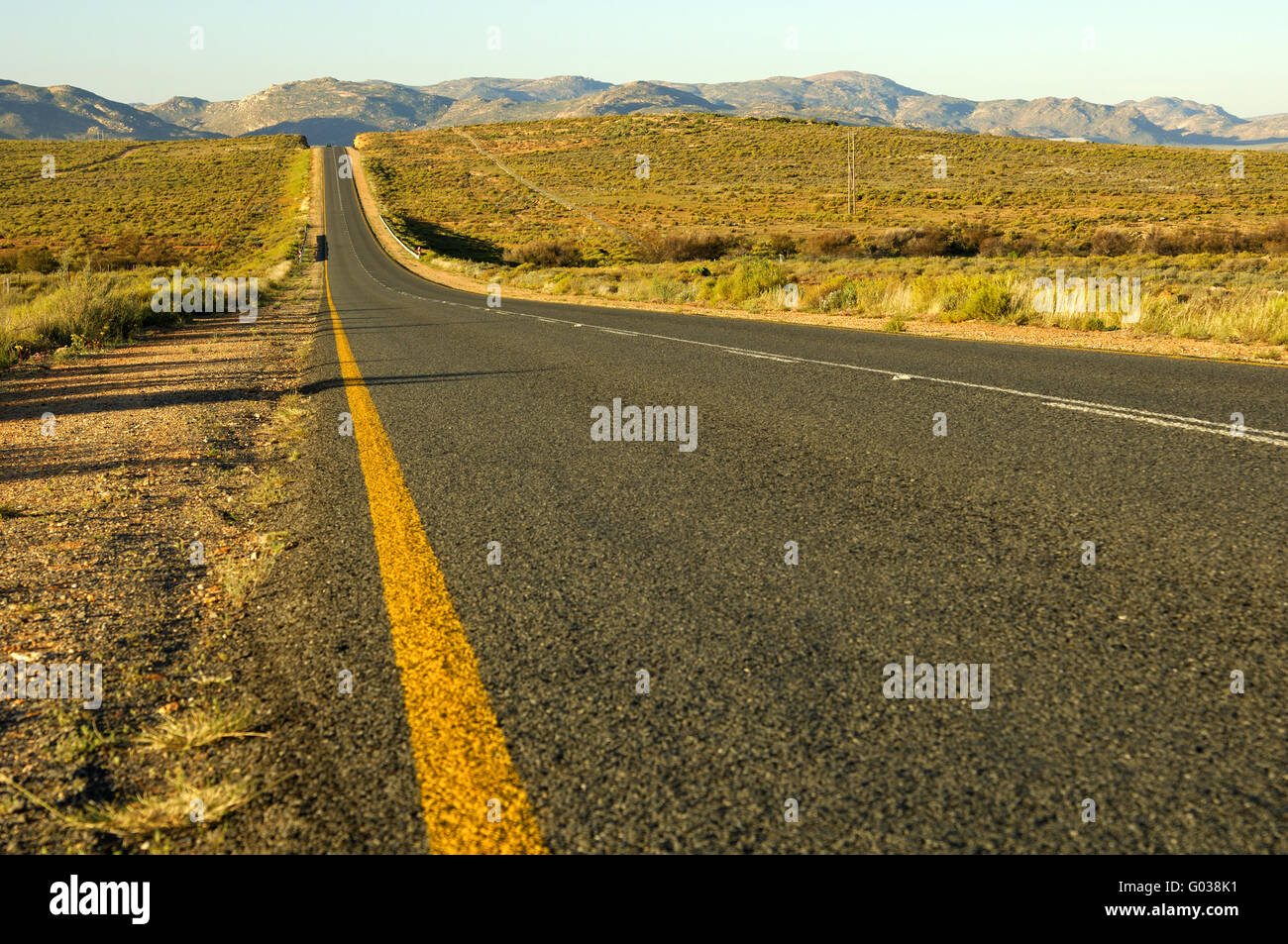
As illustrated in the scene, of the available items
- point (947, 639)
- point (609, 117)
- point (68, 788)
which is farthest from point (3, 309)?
point (609, 117)

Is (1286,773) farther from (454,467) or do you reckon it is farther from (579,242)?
(579,242)

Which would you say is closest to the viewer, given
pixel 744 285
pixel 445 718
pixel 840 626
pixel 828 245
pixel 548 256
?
pixel 445 718

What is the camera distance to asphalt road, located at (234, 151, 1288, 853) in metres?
1.82

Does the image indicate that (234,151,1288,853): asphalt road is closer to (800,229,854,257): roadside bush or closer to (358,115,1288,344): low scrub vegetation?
(358,115,1288,344): low scrub vegetation

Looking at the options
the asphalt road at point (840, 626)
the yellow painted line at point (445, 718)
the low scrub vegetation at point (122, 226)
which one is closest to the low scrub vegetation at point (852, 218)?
the asphalt road at point (840, 626)

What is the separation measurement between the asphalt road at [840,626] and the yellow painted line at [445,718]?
0.13ft

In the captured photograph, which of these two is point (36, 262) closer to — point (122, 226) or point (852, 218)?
point (122, 226)

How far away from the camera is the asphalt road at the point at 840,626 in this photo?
5.97ft

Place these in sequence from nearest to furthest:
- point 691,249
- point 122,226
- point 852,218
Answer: point 691,249 < point 852,218 < point 122,226

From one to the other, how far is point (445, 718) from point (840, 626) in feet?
3.98

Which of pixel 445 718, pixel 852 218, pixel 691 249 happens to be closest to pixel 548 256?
pixel 691 249

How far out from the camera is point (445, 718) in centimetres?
222

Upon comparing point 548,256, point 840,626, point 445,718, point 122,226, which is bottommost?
point 445,718
